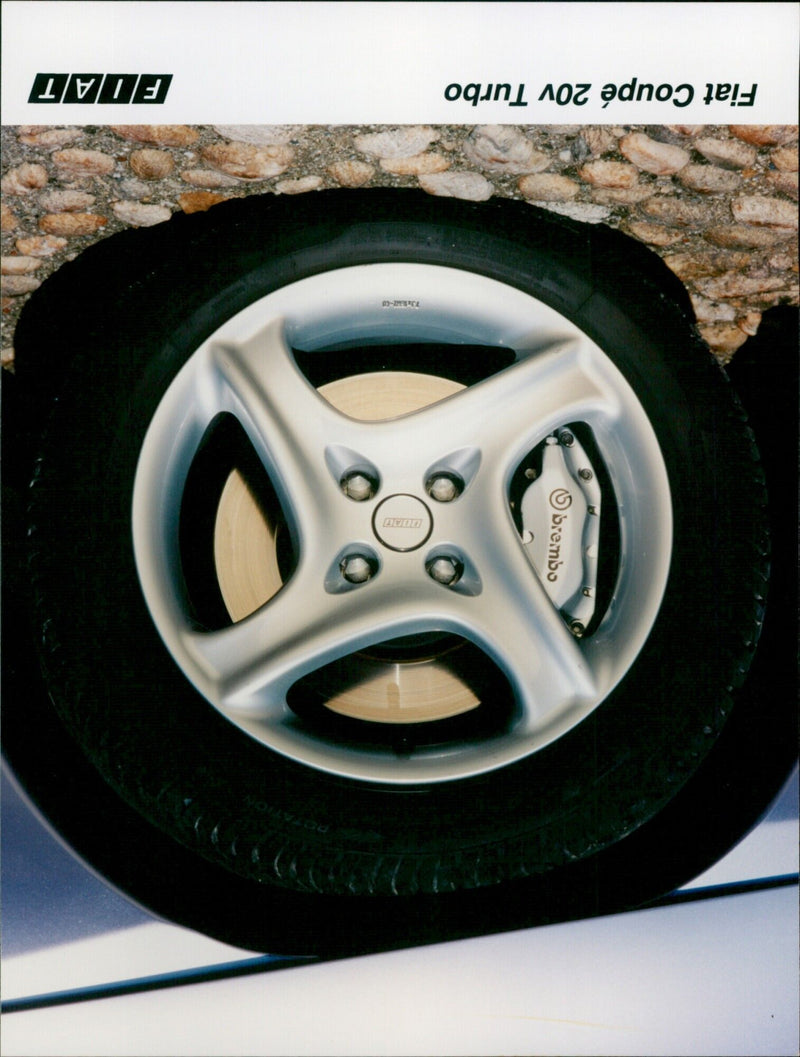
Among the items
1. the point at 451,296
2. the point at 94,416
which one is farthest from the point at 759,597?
the point at 94,416

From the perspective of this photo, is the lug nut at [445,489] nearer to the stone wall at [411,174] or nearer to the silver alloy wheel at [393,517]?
the silver alloy wheel at [393,517]

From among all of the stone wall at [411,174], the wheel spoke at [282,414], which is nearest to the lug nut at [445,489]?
the wheel spoke at [282,414]

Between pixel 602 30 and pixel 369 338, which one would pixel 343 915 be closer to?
pixel 369 338

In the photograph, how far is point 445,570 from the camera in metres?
0.86

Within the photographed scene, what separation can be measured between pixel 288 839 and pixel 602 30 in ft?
3.04

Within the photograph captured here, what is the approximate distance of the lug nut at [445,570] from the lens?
2.81ft

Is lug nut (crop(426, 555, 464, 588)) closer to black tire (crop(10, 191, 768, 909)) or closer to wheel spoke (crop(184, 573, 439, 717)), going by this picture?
wheel spoke (crop(184, 573, 439, 717))

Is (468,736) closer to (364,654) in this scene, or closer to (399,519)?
(364,654)

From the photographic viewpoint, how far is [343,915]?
2.66 ft

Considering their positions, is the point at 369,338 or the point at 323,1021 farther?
the point at 369,338

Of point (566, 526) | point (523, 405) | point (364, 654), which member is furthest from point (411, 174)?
point (364, 654)

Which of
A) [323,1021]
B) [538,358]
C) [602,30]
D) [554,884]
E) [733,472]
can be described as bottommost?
[323,1021]

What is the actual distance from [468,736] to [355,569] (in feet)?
0.77

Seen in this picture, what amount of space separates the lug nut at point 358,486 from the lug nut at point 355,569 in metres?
0.06
